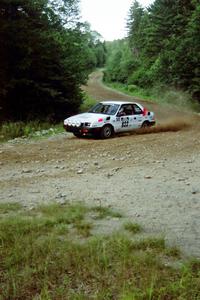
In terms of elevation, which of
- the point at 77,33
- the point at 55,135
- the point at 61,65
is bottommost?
the point at 55,135

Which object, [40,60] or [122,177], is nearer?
[122,177]

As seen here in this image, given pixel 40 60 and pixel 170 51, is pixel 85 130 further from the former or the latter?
pixel 170 51

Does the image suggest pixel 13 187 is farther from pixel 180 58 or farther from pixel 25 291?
pixel 180 58

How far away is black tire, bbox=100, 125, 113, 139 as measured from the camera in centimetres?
1430

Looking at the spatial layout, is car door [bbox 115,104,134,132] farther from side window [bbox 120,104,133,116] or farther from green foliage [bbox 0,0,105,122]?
green foliage [bbox 0,0,105,122]

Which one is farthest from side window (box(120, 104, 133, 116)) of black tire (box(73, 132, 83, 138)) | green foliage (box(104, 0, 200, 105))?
green foliage (box(104, 0, 200, 105))

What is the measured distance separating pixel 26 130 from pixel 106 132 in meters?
3.61

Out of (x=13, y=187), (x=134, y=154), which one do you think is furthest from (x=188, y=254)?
(x=134, y=154)

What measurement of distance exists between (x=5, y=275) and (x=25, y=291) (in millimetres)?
405

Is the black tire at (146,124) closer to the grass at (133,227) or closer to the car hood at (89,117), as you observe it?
the car hood at (89,117)

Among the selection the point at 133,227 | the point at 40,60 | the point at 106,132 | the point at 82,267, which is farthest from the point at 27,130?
the point at 82,267

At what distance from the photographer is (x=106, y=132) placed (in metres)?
14.5

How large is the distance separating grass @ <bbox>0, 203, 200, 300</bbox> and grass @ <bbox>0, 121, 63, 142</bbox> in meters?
9.82

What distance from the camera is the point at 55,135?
15.4 m
